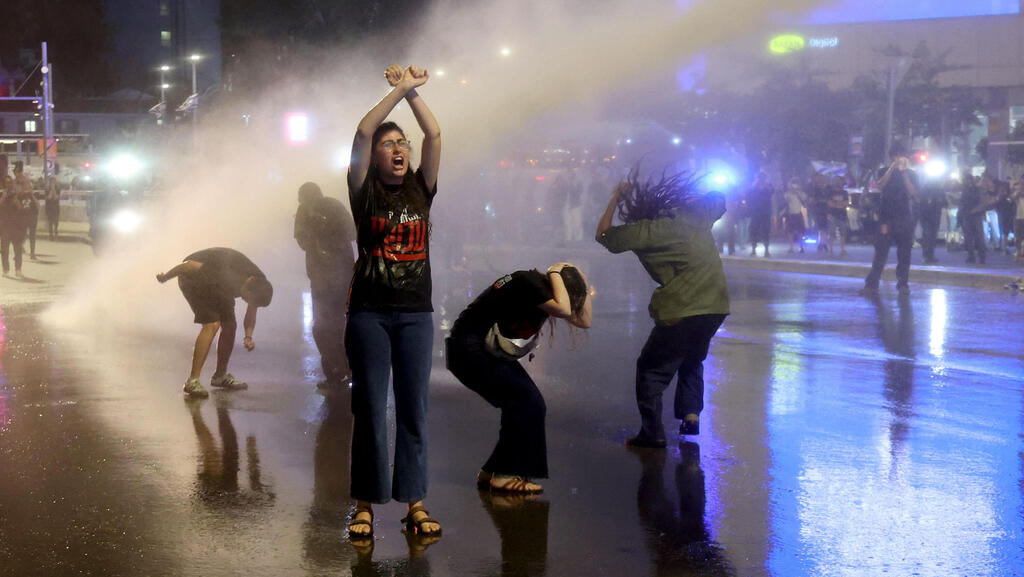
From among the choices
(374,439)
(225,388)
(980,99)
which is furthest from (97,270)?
(980,99)

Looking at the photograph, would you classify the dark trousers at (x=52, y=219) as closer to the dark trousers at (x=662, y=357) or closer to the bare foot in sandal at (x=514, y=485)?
the dark trousers at (x=662, y=357)

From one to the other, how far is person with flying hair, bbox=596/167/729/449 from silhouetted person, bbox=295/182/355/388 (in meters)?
2.74

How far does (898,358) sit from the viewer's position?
36.1 ft

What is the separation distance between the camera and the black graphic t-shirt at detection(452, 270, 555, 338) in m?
5.86

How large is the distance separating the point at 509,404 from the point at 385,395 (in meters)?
1.00

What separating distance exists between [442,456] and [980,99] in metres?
52.7

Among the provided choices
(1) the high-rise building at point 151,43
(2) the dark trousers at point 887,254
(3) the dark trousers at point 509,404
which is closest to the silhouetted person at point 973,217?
(2) the dark trousers at point 887,254

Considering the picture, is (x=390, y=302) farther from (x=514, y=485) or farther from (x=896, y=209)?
(x=896, y=209)

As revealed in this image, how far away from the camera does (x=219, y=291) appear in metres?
9.25

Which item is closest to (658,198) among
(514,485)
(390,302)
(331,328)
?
(514,485)

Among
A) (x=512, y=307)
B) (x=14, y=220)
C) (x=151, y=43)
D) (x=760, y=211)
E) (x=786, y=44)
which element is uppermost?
(x=151, y=43)

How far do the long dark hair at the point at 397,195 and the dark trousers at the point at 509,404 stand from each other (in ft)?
3.39

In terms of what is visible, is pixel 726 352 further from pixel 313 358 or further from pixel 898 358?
pixel 313 358

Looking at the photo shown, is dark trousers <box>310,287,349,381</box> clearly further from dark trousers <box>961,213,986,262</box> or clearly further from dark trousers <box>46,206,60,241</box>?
dark trousers <box>46,206,60,241</box>
